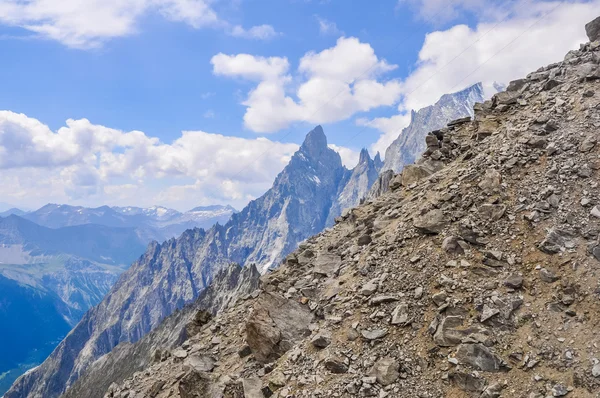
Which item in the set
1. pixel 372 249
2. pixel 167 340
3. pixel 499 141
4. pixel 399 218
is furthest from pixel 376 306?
pixel 167 340

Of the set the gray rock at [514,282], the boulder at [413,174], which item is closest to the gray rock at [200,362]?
the gray rock at [514,282]

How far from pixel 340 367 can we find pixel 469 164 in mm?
14552

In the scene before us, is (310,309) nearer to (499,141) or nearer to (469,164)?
(469,164)

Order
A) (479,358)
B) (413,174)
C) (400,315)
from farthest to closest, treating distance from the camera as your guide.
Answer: (413,174)
(400,315)
(479,358)

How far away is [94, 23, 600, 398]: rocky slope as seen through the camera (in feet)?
47.5

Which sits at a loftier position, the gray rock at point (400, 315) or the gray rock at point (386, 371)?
the gray rock at point (400, 315)

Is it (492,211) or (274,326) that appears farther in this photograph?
(274,326)

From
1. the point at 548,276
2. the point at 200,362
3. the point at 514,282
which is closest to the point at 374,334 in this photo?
the point at 514,282

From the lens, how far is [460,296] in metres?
16.7

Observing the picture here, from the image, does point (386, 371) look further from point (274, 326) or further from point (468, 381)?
point (274, 326)

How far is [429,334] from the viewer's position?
16.0m

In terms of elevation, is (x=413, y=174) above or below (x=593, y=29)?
below

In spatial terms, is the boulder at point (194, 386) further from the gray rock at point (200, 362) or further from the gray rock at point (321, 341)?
the gray rock at point (321, 341)

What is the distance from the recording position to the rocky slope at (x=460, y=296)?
14.5 m
